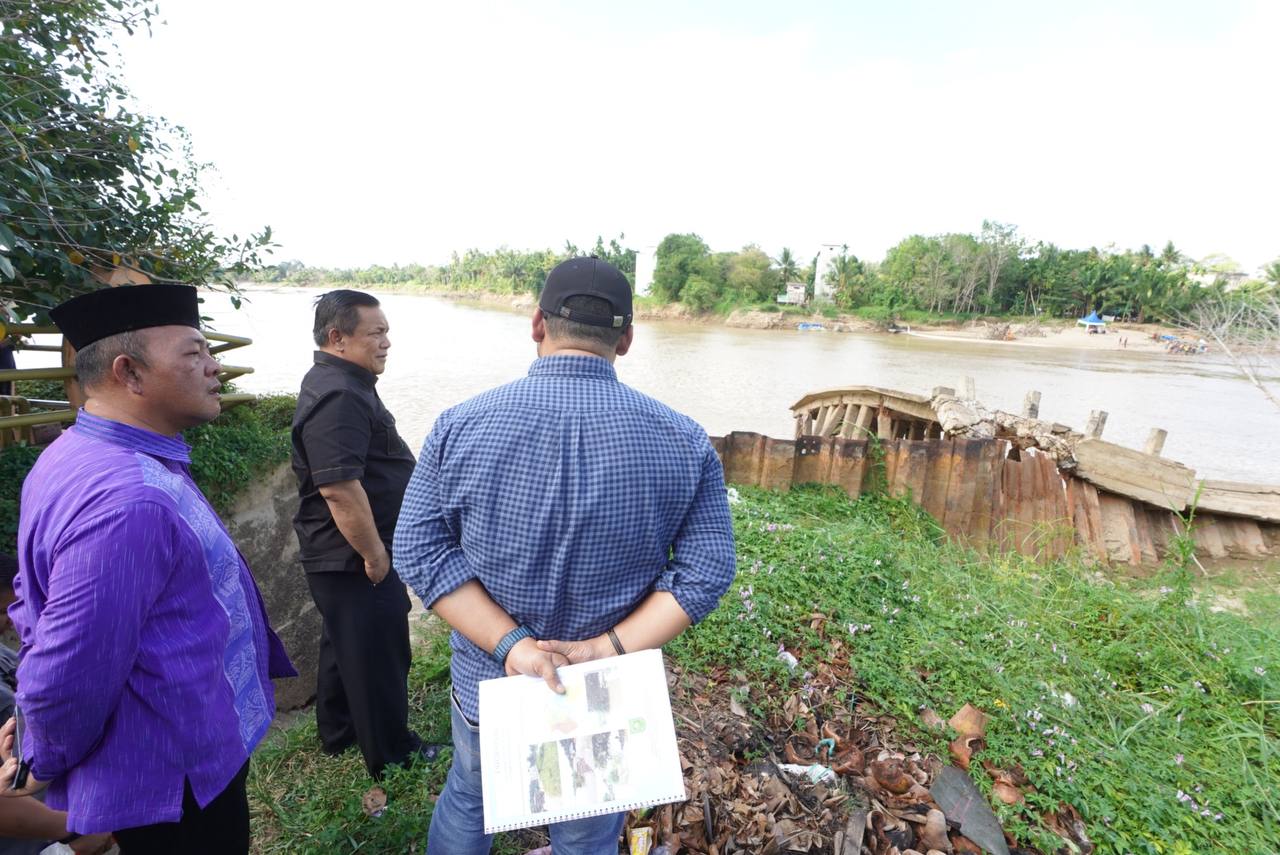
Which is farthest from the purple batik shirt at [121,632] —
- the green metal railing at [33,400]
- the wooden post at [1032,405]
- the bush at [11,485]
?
the wooden post at [1032,405]

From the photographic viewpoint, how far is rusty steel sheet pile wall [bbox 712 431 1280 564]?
219 inches

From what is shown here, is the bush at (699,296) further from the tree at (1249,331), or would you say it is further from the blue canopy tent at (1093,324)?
the tree at (1249,331)

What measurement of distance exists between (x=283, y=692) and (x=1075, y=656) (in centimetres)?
435

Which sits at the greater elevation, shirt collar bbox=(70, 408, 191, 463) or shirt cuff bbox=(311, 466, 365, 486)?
shirt collar bbox=(70, 408, 191, 463)

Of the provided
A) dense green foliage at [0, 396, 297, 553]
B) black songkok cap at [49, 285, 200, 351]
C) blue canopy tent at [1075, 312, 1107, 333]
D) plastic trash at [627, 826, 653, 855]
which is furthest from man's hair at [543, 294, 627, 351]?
blue canopy tent at [1075, 312, 1107, 333]

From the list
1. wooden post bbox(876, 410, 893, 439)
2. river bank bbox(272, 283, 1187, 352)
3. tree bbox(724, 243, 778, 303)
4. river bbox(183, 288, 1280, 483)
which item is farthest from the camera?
tree bbox(724, 243, 778, 303)

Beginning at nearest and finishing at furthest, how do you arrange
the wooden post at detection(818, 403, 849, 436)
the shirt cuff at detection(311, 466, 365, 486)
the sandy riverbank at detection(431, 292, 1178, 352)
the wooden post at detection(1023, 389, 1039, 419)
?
1. the shirt cuff at detection(311, 466, 365, 486)
2. the wooden post at detection(1023, 389, 1039, 419)
3. the wooden post at detection(818, 403, 849, 436)
4. the sandy riverbank at detection(431, 292, 1178, 352)

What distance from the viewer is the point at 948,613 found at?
3.51 meters

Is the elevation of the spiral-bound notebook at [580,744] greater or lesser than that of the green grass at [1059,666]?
greater

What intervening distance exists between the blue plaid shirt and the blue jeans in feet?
0.84

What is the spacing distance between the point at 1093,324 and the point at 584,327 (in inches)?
2176

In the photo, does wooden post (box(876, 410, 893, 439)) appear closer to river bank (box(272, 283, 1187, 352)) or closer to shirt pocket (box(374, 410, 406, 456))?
shirt pocket (box(374, 410, 406, 456))

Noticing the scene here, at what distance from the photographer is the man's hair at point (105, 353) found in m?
1.40

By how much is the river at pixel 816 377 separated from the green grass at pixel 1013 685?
7.86m
